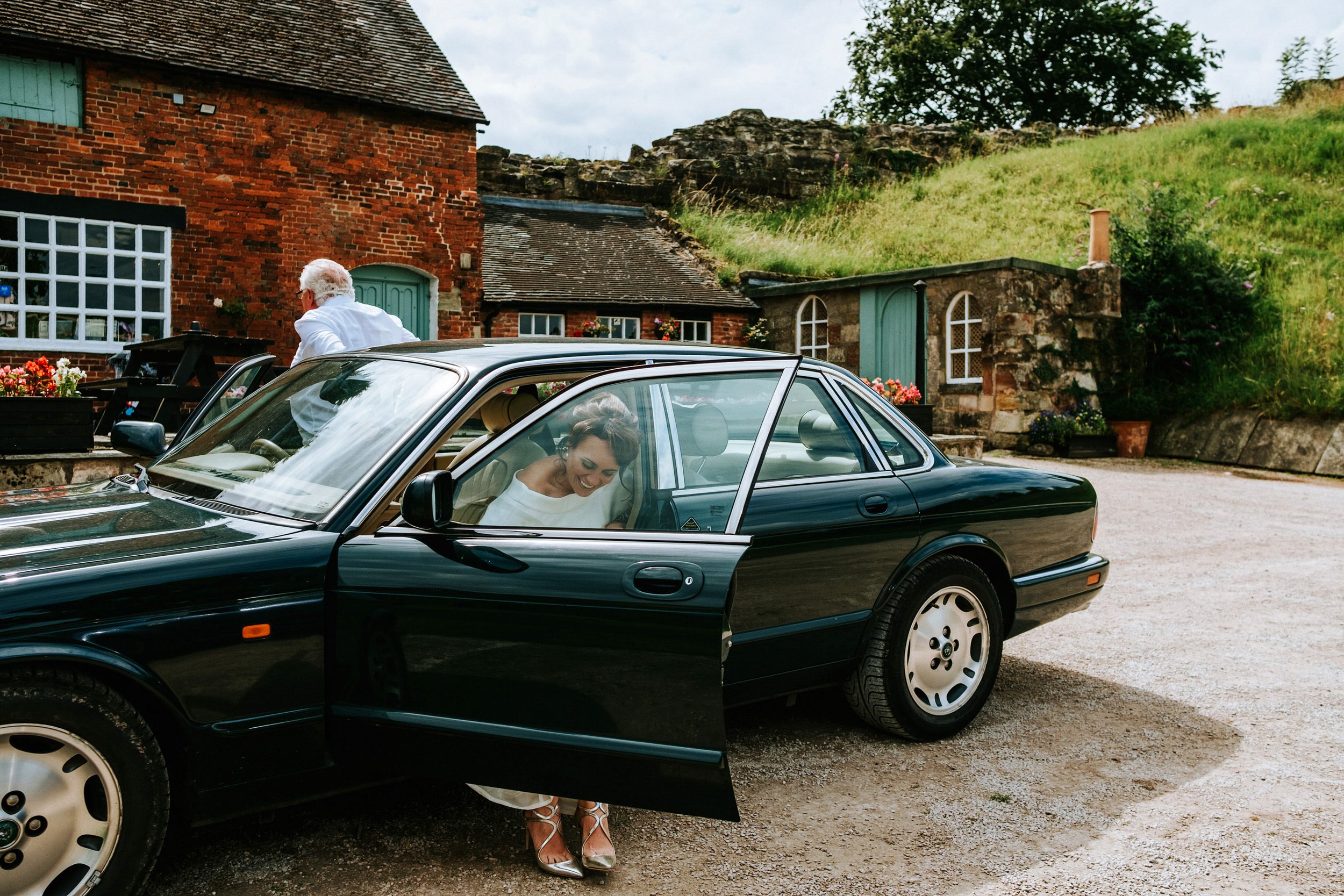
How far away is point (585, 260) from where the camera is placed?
20.0 m

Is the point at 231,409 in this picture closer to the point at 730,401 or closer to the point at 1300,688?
the point at 730,401

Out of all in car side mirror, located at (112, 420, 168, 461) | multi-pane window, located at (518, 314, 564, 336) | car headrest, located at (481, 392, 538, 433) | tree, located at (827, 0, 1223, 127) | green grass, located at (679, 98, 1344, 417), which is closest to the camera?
car headrest, located at (481, 392, 538, 433)

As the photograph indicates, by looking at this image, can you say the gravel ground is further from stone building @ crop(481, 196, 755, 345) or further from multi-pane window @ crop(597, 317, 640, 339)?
multi-pane window @ crop(597, 317, 640, 339)

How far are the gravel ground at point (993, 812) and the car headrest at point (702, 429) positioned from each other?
121cm

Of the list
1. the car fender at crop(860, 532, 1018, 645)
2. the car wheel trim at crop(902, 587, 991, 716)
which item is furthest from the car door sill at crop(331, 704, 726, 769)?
the car wheel trim at crop(902, 587, 991, 716)

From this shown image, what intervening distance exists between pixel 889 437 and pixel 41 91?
41.4ft

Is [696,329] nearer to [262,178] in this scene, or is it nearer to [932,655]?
[262,178]

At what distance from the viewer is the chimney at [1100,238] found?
1688 centimetres

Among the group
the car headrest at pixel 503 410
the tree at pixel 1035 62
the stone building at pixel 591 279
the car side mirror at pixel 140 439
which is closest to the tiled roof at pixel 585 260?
the stone building at pixel 591 279

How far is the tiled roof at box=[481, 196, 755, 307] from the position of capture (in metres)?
18.3

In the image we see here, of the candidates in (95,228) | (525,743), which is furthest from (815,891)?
(95,228)

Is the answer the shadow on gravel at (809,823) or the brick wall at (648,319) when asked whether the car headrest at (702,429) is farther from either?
the brick wall at (648,319)

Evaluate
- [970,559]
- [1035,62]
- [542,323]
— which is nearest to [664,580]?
[970,559]

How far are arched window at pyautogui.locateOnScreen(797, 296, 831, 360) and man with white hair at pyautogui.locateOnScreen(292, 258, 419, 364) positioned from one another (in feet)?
46.6
